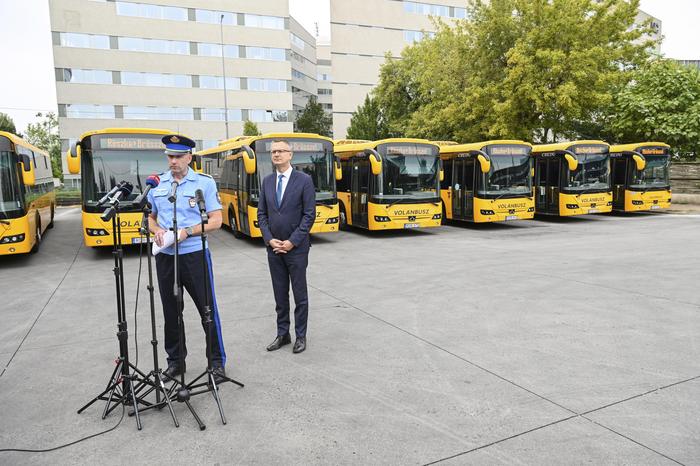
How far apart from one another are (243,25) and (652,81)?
1502 inches

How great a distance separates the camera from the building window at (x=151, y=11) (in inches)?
1850

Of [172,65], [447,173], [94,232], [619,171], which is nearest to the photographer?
[94,232]

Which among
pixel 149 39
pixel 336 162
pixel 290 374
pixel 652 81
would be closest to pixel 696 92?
pixel 652 81

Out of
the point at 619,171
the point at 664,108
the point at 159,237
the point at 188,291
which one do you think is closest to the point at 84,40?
the point at 619,171

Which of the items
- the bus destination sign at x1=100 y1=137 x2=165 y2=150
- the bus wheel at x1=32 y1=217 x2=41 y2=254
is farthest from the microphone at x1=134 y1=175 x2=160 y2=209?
the bus wheel at x1=32 y1=217 x2=41 y2=254

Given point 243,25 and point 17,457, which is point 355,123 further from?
point 17,457

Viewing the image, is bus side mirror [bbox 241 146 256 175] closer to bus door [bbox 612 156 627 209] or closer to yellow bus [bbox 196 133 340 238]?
yellow bus [bbox 196 133 340 238]

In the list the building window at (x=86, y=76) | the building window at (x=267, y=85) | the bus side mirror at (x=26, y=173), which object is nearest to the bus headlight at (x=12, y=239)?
the bus side mirror at (x=26, y=173)

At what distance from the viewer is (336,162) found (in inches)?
583

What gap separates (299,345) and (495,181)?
521 inches

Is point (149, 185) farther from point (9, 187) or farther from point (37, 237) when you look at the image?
point (37, 237)

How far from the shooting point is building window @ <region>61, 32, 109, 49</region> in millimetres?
45656

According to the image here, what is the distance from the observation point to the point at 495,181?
1727cm

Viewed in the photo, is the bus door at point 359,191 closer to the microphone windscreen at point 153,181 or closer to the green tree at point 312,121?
the microphone windscreen at point 153,181
